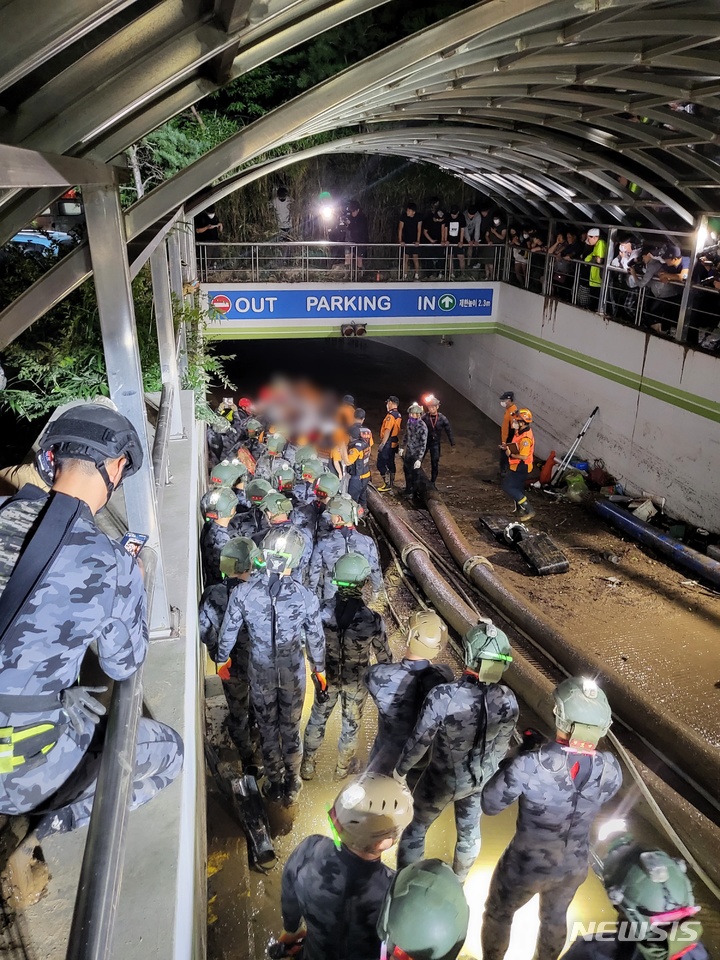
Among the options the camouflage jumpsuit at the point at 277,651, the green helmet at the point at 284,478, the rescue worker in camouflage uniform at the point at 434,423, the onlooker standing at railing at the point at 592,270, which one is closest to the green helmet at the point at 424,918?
the camouflage jumpsuit at the point at 277,651

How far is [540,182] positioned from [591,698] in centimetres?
1423

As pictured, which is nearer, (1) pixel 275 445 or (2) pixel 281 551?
(2) pixel 281 551

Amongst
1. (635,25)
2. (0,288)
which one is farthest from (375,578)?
(635,25)

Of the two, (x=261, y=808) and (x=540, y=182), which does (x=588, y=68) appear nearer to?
(x=540, y=182)

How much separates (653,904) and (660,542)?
8530 millimetres

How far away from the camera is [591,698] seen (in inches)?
142

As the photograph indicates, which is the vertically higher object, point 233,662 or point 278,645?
point 278,645

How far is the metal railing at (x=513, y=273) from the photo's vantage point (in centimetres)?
1175

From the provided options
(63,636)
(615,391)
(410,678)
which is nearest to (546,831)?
(410,678)

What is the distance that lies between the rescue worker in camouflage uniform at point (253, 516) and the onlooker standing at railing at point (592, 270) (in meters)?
10.5

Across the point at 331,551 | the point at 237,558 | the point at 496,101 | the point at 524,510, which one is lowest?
the point at 524,510

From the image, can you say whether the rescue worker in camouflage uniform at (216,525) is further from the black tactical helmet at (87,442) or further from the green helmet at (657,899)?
the green helmet at (657,899)

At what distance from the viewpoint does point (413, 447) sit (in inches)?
472

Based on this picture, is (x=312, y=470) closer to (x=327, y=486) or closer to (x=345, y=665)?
(x=327, y=486)
